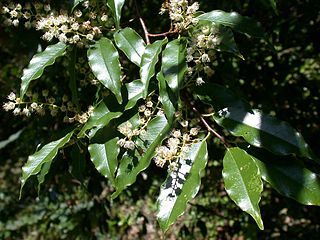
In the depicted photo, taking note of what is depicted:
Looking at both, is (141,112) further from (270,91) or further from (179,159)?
(270,91)

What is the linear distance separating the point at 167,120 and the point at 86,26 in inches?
13.6

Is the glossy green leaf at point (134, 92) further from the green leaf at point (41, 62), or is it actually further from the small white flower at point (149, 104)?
the green leaf at point (41, 62)

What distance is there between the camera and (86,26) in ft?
4.37

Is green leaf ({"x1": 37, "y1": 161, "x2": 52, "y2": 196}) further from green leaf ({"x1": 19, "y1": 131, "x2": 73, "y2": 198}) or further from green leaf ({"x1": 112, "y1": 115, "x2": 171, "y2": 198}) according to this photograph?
green leaf ({"x1": 112, "y1": 115, "x2": 171, "y2": 198})

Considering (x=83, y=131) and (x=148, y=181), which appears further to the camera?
(x=148, y=181)

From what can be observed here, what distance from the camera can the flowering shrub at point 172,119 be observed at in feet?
3.87

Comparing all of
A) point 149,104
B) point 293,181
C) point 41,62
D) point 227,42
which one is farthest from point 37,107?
point 293,181

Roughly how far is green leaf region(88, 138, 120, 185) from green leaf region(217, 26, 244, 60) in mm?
350

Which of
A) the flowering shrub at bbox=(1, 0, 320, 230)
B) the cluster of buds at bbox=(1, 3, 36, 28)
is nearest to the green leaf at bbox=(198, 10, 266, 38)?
the flowering shrub at bbox=(1, 0, 320, 230)

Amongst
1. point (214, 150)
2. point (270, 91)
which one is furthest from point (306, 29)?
point (214, 150)

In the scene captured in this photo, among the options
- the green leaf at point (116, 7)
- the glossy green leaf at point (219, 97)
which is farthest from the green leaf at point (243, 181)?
the green leaf at point (116, 7)

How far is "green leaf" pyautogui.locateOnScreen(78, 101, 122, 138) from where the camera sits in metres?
1.24

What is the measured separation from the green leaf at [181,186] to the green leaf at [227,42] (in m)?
0.23

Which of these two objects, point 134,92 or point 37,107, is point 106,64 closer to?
point 134,92
